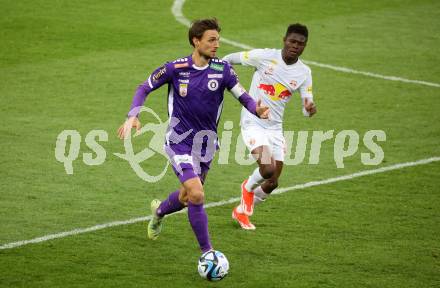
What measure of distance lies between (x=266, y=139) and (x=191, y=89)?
175cm

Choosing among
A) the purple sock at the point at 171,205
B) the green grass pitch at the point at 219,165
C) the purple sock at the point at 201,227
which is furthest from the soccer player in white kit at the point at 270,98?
the purple sock at the point at 201,227

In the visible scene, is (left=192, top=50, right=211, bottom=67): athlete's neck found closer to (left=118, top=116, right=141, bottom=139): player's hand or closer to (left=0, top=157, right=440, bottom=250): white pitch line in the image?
(left=118, top=116, right=141, bottom=139): player's hand

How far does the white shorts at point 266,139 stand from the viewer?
35.6ft

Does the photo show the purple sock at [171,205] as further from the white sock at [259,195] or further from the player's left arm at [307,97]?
the player's left arm at [307,97]

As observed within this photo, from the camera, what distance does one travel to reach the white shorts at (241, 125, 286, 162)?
1085 centimetres

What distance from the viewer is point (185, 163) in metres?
9.38

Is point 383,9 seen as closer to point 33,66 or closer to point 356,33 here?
point 356,33

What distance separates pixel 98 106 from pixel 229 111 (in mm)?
2265

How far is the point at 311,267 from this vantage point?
9.44 meters

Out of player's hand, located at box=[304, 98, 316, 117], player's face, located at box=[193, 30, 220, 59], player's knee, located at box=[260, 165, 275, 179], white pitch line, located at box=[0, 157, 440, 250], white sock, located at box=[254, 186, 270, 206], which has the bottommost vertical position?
white pitch line, located at box=[0, 157, 440, 250]

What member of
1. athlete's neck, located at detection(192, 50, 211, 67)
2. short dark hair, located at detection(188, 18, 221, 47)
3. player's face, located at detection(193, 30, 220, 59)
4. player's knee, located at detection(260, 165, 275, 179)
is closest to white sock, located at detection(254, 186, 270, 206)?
player's knee, located at detection(260, 165, 275, 179)

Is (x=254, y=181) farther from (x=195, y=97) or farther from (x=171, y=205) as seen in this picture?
(x=195, y=97)

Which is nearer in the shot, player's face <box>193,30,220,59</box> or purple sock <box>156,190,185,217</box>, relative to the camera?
player's face <box>193,30,220,59</box>

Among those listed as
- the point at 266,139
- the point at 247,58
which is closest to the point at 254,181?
the point at 266,139
